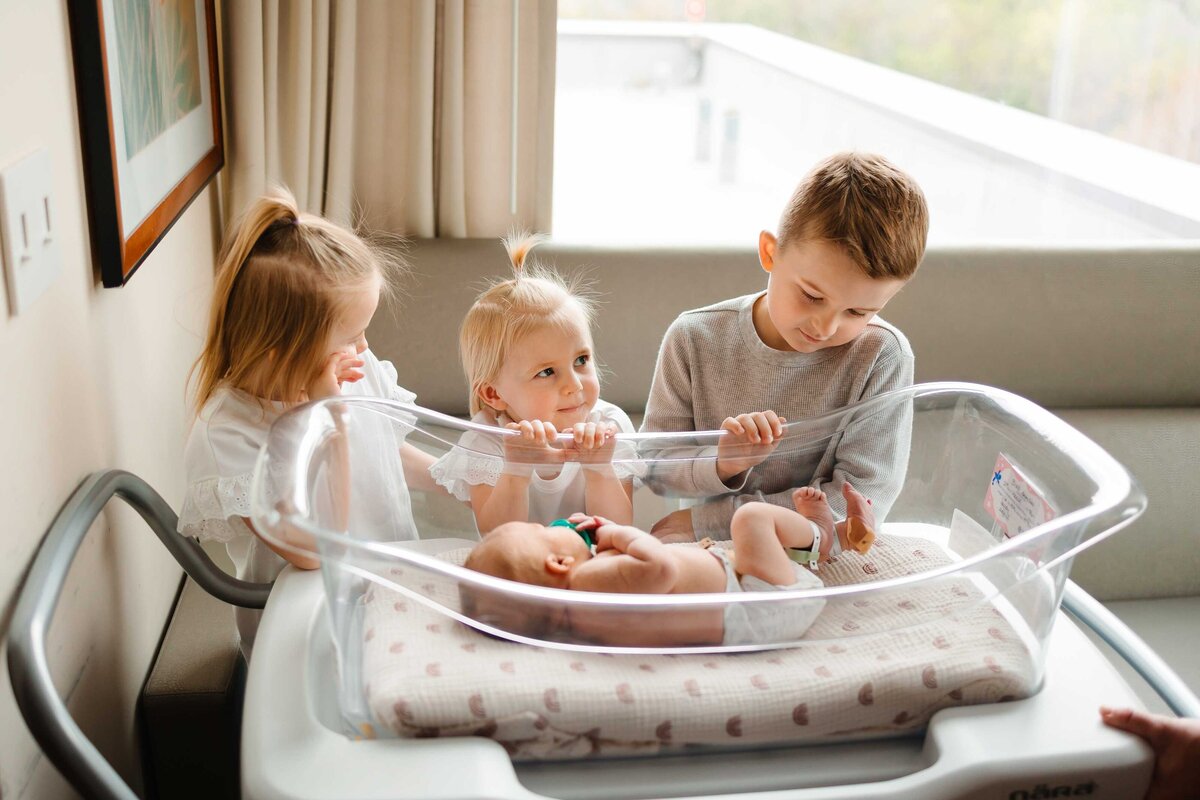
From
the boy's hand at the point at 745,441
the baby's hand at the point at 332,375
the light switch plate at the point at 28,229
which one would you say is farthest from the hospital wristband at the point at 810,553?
the light switch plate at the point at 28,229

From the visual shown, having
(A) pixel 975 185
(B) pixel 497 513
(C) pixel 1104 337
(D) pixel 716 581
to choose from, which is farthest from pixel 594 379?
(A) pixel 975 185

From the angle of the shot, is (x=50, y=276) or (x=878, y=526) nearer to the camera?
(x=50, y=276)

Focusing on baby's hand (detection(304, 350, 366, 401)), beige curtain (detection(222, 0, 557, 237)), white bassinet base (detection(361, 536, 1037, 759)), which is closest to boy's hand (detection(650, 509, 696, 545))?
white bassinet base (detection(361, 536, 1037, 759))

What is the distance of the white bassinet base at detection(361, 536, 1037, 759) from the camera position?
0.86m

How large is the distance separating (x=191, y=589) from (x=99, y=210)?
2.14 ft

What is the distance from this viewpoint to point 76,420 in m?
1.06

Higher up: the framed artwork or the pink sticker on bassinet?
the framed artwork

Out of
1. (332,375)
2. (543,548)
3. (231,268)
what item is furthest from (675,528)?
(231,268)

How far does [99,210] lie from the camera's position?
109 cm

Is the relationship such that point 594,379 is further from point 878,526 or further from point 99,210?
point 99,210

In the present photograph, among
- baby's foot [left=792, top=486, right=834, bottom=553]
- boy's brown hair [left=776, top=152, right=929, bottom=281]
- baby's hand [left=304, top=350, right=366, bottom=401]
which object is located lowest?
baby's foot [left=792, top=486, right=834, bottom=553]

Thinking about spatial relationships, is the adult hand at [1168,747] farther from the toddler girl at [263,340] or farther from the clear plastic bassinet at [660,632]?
the toddler girl at [263,340]

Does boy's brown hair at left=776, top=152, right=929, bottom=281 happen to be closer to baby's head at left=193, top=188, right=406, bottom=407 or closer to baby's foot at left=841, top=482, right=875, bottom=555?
baby's foot at left=841, top=482, right=875, bottom=555

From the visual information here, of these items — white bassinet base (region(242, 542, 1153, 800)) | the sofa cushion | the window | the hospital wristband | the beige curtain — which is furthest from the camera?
the window
